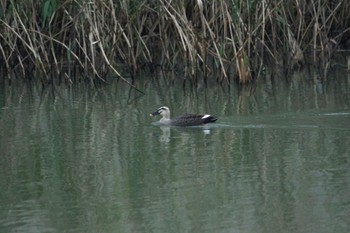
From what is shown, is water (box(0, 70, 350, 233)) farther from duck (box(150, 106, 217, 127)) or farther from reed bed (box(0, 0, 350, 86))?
reed bed (box(0, 0, 350, 86))

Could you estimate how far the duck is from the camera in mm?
11375

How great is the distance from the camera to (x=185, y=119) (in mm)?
11562

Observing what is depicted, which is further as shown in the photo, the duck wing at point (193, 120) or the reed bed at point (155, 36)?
the reed bed at point (155, 36)

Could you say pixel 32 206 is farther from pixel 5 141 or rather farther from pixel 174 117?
pixel 174 117

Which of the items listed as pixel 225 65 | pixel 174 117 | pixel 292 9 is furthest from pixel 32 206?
pixel 292 9

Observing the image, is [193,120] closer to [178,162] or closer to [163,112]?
[163,112]

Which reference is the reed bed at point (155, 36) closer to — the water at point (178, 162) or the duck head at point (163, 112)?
the water at point (178, 162)

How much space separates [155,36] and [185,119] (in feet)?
15.1

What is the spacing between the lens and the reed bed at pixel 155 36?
14.1 metres

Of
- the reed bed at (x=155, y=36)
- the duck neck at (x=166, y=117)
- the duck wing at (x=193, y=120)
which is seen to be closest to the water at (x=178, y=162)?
the duck wing at (x=193, y=120)

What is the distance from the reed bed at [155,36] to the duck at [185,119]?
1937mm

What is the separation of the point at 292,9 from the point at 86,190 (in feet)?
27.6

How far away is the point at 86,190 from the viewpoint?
8.38 metres

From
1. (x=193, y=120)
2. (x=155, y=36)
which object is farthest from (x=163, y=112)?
(x=155, y=36)
